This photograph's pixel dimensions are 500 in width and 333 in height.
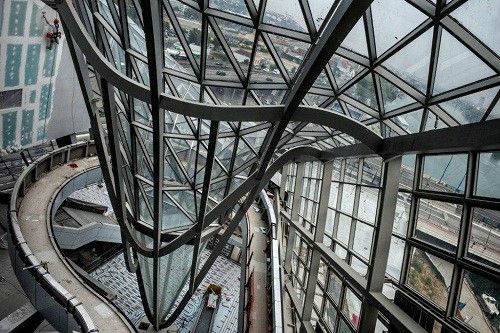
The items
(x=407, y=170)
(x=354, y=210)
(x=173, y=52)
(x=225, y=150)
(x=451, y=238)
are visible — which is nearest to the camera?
(x=451, y=238)

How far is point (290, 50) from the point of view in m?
14.5

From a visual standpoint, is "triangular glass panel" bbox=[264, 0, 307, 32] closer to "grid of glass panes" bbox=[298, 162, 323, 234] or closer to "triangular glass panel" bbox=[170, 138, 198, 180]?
"triangular glass panel" bbox=[170, 138, 198, 180]

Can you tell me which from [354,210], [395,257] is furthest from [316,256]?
[395,257]

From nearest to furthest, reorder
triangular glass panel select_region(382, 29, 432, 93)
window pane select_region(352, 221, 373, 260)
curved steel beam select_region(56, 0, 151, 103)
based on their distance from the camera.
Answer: triangular glass panel select_region(382, 29, 432, 93)
curved steel beam select_region(56, 0, 151, 103)
window pane select_region(352, 221, 373, 260)

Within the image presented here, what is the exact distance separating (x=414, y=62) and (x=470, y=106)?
2.17 metres

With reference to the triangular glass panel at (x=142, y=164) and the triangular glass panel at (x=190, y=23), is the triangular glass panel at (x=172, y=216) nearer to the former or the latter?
the triangular glass panel at (x=142, y=164)

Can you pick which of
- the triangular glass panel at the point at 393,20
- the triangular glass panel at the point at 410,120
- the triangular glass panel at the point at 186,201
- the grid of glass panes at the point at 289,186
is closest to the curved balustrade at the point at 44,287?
the triangular glass panel at the point at 186,201

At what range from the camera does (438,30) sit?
10156 mm

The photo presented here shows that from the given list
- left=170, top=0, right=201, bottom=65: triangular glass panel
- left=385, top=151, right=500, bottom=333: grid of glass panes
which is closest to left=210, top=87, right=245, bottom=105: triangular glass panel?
left=170, top=0, right=201, bottom=65: triangular glass panel

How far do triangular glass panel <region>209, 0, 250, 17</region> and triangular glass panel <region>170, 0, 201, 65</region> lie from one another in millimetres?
826

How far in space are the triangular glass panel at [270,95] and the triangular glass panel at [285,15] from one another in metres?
4.10

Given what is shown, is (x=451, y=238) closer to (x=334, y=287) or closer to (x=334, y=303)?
(x=334, y=303)

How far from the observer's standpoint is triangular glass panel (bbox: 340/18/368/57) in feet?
40.3

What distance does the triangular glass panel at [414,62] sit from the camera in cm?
1099
